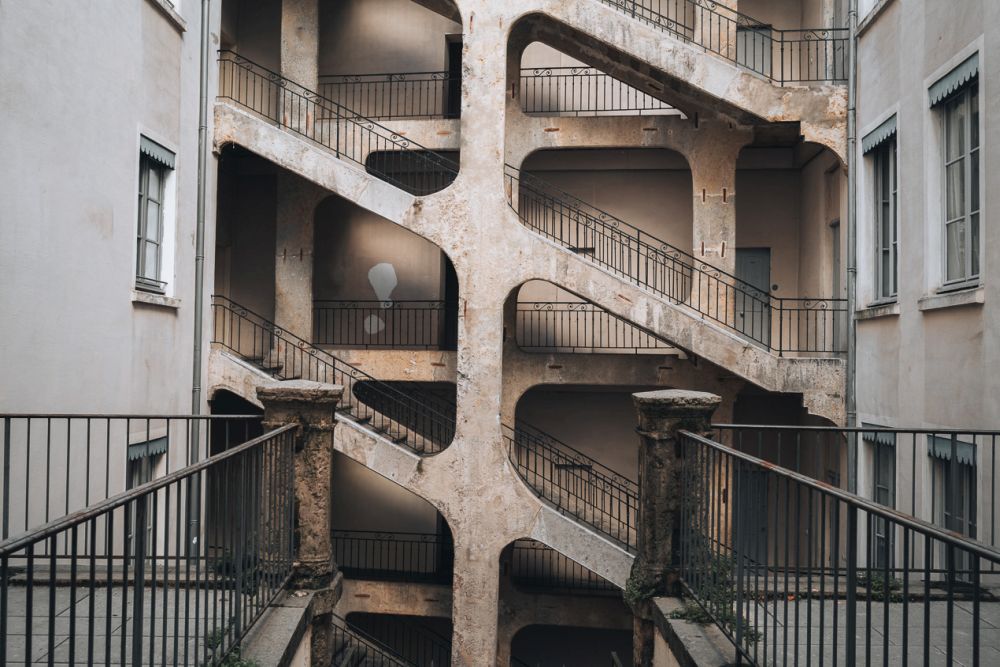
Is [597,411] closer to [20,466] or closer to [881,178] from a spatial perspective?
[881,178]

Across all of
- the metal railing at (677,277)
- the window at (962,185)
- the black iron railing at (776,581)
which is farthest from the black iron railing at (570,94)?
the black iron railing at (776,581)

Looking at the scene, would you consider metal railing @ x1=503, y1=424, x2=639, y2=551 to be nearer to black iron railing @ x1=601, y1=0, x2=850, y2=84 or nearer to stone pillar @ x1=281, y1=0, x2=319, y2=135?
stone pillar @ x1=281, y1=0, x2=319, y2=135

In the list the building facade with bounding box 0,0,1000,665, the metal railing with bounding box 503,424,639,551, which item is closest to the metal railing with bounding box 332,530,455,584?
the building facade with bounding box 0,0,1000,665

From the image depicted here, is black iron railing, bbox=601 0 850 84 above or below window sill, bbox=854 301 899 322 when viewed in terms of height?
above

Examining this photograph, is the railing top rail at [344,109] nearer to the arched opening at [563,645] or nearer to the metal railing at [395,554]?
the metal railing at [395,554]

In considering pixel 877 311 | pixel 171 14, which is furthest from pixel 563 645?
pixel 171 14

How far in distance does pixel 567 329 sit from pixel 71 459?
33.3 feet

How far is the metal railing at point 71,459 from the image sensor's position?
757cm

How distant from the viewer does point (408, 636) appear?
17.8m

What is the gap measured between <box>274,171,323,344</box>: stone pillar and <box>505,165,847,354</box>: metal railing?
3.83 metres

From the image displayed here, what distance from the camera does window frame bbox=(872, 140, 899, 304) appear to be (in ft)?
38.3

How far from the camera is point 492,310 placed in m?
14.0

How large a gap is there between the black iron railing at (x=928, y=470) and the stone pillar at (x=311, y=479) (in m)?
2.91

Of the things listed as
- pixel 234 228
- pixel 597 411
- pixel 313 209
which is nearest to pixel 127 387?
pixel 313 209
